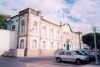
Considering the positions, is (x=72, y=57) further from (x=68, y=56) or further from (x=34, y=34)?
(x=34, y=34)

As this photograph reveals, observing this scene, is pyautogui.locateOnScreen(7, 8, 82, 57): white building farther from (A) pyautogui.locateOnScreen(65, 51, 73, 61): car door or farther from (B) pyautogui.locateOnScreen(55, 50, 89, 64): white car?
(A) pyautogui.locateOnScreen(65, 51, 73, 61): car door

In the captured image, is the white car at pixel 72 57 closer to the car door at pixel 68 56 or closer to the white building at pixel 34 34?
the car door at pixel 68 56

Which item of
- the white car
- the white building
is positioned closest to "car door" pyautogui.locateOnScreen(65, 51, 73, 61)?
the white car

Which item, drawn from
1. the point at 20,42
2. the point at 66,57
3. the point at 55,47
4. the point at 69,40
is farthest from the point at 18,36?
the point at 69,40

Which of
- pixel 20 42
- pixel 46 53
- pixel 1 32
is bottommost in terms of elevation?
pixel 46 53

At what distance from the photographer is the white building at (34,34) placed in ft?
114

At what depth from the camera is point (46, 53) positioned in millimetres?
39844

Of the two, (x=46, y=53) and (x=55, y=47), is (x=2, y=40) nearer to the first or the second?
(x=46, y=53)

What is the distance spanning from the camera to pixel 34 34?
1417 inches

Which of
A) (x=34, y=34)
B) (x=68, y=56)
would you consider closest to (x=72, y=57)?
(x=68, y=56)

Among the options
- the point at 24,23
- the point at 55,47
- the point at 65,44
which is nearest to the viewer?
the point at 24,23

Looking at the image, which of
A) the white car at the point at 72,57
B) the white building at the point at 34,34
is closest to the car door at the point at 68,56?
the white car at the point at 72,57

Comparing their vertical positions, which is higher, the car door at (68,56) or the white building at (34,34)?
the white building at (34,34)

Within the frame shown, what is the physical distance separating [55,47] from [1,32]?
16331 mm
